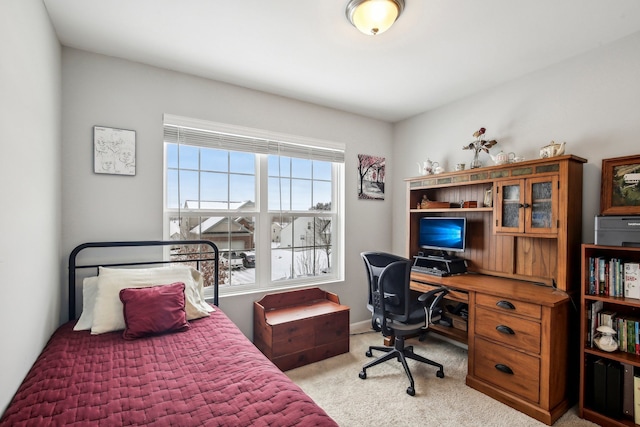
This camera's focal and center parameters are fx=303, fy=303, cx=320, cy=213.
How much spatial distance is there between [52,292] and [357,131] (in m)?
3.12

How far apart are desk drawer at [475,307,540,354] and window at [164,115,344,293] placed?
62.9 inches

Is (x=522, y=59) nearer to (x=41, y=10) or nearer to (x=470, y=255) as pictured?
Result: (x=470, y=255)

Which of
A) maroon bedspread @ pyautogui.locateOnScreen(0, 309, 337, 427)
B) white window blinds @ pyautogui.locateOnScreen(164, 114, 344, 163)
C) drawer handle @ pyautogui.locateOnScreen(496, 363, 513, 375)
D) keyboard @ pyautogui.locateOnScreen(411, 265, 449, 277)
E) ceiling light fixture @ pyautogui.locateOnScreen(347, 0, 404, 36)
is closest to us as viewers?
maroon bedspread @ pyautogui.locateOnScreen(0, 309, 337, 427)

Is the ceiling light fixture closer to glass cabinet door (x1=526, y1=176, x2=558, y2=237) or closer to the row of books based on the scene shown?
glass cabinet door (x1=526, y1=176, x2=558, y2=237)

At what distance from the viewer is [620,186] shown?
207cm

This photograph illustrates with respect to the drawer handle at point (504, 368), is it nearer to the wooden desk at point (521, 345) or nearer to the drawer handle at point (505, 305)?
the wooden desk at point (521, 345)

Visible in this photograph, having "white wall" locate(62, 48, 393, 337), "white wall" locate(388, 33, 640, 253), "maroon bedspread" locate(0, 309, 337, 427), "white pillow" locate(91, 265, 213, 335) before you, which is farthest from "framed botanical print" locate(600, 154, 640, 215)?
"white pillow" locate(91, 265, 213, 335)

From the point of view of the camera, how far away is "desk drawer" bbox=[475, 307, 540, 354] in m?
2.05

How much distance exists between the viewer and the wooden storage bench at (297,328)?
2.58 metres

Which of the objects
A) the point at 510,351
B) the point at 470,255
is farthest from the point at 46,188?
the point at 470,255

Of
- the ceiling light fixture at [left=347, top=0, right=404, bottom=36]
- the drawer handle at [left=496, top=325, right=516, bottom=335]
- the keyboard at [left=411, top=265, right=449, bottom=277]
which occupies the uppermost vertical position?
the ceiling light fixture at [left=347, top=0, right=404, bottom=36]

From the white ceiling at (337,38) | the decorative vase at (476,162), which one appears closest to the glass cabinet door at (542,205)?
the decorative vase at (476,162)

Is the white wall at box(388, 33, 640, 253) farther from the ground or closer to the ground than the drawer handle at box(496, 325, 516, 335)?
farther from the ground

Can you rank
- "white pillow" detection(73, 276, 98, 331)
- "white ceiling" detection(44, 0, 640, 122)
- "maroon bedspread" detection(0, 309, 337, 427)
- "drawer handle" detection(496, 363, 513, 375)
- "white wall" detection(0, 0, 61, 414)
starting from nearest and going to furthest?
"maroon bedspread" detection(0, 309, 337, 427)
"white wall" detection(0, 0, 61, 414)
"white ceiling" detection(44, 0, 640, 122)
"white pillow" detection(73, 276, 98, 331)
"drawer handle" detection(496, 363, 513, 375)
